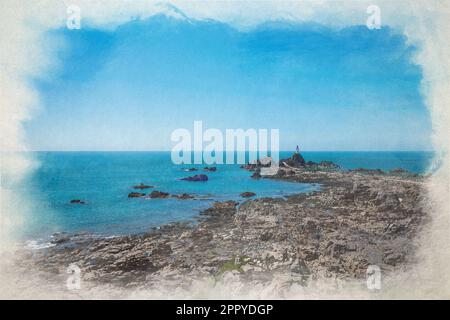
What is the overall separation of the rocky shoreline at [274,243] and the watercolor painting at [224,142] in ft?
0.07

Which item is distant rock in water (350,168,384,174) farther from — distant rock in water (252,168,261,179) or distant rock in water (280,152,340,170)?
distant rock in water (252,168,261,179)

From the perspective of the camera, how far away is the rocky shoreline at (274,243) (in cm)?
A: 427

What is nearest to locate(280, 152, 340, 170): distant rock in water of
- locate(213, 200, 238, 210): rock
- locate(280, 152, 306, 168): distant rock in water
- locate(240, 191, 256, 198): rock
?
locate(280, 152, 306, 168): distant rock in water

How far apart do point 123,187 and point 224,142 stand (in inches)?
74.8

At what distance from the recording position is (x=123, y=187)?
483cm

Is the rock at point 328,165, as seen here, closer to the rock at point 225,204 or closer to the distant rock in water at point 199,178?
the rock at point 225,204

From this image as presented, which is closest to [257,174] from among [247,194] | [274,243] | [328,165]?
[247,194]

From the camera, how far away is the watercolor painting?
14.4 ft

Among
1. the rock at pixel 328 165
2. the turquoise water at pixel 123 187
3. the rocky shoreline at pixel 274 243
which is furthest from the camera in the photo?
the rock at pixel 328 165

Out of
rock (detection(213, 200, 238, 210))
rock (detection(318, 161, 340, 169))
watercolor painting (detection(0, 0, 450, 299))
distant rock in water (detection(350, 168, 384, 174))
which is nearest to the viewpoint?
watercolor painting (detection(0, 0, 450, 299))

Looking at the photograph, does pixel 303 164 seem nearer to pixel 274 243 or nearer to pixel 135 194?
pixel 274 243

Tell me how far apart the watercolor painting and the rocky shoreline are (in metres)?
0.02

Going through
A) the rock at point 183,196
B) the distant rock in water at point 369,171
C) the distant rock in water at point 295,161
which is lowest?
the rock at point 183,196

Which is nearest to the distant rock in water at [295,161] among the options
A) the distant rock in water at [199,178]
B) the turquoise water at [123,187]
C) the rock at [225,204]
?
the turquoise water at [123,187]
